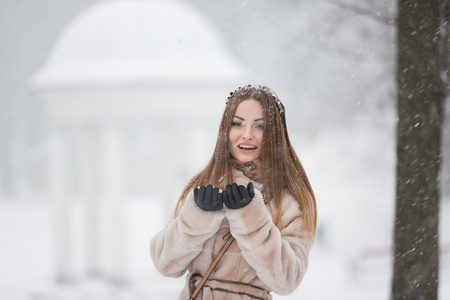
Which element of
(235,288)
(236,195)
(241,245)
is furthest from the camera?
(235,288)

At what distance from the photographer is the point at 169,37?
7.59 m

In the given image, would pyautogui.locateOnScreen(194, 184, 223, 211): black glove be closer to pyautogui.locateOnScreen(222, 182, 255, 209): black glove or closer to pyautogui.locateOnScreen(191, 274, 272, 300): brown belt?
pyautogui.locateOnScreen(222, 182, 255, 209): black glove

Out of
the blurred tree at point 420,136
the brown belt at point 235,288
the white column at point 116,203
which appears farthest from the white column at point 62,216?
the brown belt at point 235,288

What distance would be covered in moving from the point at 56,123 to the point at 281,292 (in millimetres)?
6355

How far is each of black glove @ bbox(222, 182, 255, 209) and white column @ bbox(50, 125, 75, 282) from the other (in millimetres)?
6822

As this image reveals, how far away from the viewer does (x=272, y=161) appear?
255 cm

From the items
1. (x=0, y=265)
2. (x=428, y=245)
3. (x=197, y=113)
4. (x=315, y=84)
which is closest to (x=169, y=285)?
(x=197, y=113)

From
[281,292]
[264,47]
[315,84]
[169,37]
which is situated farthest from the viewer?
[264,47]

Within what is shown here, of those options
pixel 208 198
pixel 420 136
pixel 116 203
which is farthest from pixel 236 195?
pixel 116 203

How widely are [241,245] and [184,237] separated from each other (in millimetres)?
217

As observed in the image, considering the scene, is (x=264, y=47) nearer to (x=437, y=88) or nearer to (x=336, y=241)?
(x=336, y=241)

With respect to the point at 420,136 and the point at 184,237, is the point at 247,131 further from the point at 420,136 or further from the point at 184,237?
Result: the point at 420,136

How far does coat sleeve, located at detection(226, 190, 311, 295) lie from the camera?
231 centimetres

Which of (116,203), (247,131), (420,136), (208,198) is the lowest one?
(208,198)
